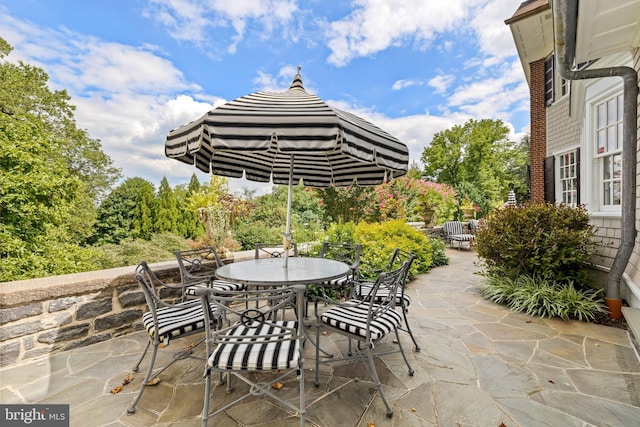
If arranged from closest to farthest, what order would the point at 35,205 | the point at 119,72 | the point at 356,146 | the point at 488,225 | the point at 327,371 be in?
the point at 356,146
the point at 327,371
the point at 488,225
the point at 35,205
the point at 119,72

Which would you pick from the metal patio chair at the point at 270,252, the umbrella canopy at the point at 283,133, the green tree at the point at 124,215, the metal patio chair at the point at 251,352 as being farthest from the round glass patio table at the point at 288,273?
the green tree at the point at 124,215

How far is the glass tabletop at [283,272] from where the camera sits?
2.20 m

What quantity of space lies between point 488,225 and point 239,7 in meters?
5.45

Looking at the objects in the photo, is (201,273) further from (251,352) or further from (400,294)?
(400,294)

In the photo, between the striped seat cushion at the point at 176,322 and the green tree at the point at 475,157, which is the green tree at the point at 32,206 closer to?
the striped seat cushion at the point at 176,322

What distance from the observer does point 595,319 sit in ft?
11.2

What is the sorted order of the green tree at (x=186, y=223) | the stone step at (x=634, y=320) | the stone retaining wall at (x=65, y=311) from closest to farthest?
the stone retaining wall at (x=65, y=311) → the stone step at (x=634, y=320) → the green tree at (x=186, y=223)

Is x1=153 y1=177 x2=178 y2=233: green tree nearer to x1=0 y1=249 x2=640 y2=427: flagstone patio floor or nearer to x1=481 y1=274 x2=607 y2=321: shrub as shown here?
x1=0 y1=249 x2=640 y2=427: flagstone patio floor

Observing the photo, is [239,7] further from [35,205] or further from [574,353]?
[574,353]

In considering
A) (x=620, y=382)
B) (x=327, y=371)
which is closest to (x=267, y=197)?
(x=327, y=371)

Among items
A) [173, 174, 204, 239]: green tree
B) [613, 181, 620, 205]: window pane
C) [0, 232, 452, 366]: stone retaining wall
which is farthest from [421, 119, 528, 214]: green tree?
[0, 232, 452, 366]: stone retaining wall

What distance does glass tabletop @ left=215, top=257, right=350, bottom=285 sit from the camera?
220cm

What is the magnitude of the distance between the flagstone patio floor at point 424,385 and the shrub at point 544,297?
14.1 inches

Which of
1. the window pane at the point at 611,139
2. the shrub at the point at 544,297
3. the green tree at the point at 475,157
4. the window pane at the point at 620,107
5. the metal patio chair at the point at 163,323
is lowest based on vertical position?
the shrub at the point at 544,297
